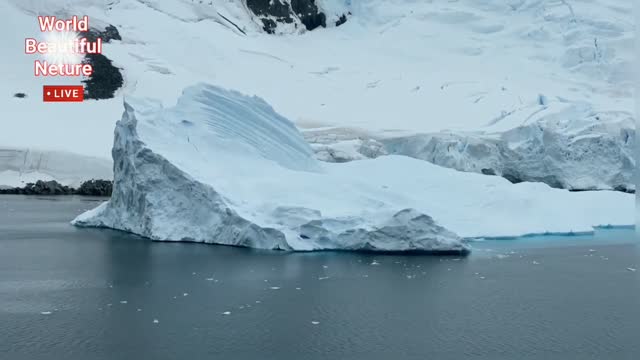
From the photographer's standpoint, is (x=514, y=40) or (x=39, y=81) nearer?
(x=39, y=81)

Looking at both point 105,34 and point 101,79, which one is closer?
point 101,79

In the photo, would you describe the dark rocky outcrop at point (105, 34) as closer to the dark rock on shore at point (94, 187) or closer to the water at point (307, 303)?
the dark rock on shore at point (94, 187)

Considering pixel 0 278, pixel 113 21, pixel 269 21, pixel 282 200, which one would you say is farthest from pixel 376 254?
pixel 269 21

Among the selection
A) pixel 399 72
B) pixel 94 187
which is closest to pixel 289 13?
pixel 399 72

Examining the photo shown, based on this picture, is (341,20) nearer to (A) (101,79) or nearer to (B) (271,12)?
(B) (271,12)

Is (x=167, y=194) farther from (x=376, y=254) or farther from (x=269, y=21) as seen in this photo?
(x=269, y=21)

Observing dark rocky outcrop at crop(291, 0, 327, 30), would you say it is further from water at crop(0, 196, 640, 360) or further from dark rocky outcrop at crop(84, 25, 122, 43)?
water at crop(0, 196, 640, 360)

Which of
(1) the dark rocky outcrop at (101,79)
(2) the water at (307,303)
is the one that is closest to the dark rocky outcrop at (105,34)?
(1) the dark rocky outcrop at (101,79)
